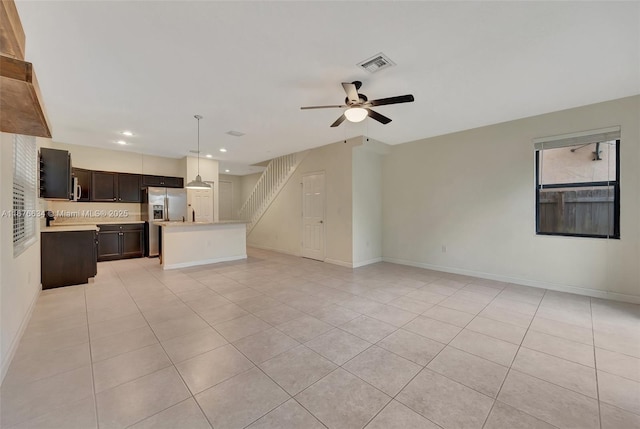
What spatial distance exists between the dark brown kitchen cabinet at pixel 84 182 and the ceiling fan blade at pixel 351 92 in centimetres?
669

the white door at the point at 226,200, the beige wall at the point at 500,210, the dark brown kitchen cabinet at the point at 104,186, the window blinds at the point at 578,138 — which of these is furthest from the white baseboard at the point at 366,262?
the white door at the point at 226,200

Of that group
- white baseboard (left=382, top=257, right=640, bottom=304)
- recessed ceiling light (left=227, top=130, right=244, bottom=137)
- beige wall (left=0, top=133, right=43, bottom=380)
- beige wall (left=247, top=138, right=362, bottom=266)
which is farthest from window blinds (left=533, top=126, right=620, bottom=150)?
beige wall (left=0, top=133, right=43, bottom=380)

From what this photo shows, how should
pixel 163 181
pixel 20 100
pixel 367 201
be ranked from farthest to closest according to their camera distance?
pixel 163 181 → pixel 367 201 → pixel 20 100

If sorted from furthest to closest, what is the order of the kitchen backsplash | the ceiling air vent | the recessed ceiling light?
the kitchen backsplash → the recessed ceiling light → the ceiling air vent

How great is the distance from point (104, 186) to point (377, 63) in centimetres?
700

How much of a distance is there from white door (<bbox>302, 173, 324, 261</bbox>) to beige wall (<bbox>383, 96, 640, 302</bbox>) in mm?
1579

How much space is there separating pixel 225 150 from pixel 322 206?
9.49ft

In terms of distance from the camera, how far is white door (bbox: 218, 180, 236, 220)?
10766 millimetres

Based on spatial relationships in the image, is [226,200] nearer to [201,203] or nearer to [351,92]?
[201,203]

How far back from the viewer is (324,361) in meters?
2.14

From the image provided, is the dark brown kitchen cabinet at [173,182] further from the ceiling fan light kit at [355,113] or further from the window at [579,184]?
the window at [579,184]

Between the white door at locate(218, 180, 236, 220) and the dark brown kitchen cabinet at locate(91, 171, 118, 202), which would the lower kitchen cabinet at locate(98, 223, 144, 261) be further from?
the white door at locate(218, 180, 236, 220)

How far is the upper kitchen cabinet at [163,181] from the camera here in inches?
269

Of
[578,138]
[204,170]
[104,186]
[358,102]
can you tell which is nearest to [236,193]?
[204,170]
